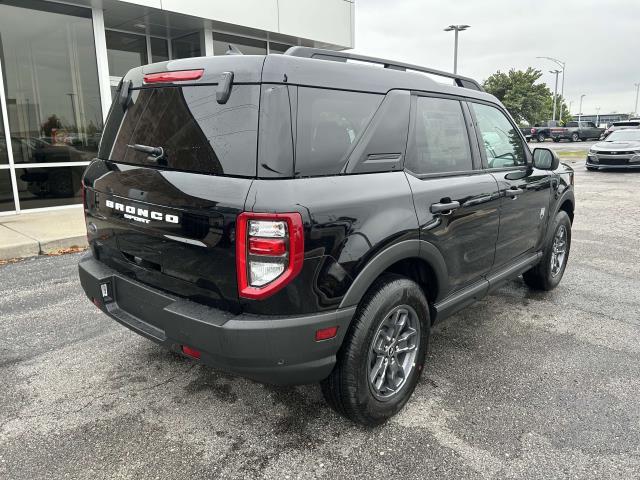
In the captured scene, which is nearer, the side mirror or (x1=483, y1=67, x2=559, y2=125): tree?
the side mirror

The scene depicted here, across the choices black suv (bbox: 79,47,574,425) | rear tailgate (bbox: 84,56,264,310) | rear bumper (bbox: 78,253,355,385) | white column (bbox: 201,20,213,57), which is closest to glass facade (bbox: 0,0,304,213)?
white column (bbox: 201,20,213,57)

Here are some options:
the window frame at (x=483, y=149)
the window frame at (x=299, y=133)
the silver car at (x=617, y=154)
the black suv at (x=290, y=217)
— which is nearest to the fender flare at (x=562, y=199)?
the window frame at (x=483, y=149)

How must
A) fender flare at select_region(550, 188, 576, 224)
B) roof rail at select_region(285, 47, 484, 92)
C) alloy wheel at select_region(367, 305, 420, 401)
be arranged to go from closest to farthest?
roof rail at select_region(285, 47, 484, 92) → alloy wheel at select_region(367, 305, 420, 401) → fender flare at select_region(550, 188, 576, 224)

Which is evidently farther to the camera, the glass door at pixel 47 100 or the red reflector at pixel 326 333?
the glass door at pixel 47 100

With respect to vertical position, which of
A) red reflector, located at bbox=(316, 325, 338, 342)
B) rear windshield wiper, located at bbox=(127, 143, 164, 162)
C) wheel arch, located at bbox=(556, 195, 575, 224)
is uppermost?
rear windshield wiper, located at bbox=(127, 143, 164, 162)

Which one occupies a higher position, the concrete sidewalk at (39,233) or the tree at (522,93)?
the tree at (522,93)

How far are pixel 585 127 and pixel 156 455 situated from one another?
42.8 meters

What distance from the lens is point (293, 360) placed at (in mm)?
2213

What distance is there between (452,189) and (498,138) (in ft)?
3.59

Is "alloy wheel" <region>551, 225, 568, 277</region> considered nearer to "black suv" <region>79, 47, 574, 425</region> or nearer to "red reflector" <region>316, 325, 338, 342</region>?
"black suv" <region>79, 47, 574, 425</region>

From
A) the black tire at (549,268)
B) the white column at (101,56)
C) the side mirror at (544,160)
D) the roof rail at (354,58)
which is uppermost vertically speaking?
the white column at (101,56)

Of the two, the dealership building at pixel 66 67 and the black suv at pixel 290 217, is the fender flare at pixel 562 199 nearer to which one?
the black suv at pixel 290 217

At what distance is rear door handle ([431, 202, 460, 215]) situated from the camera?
2.81m

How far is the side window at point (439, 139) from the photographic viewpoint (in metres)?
2.88
